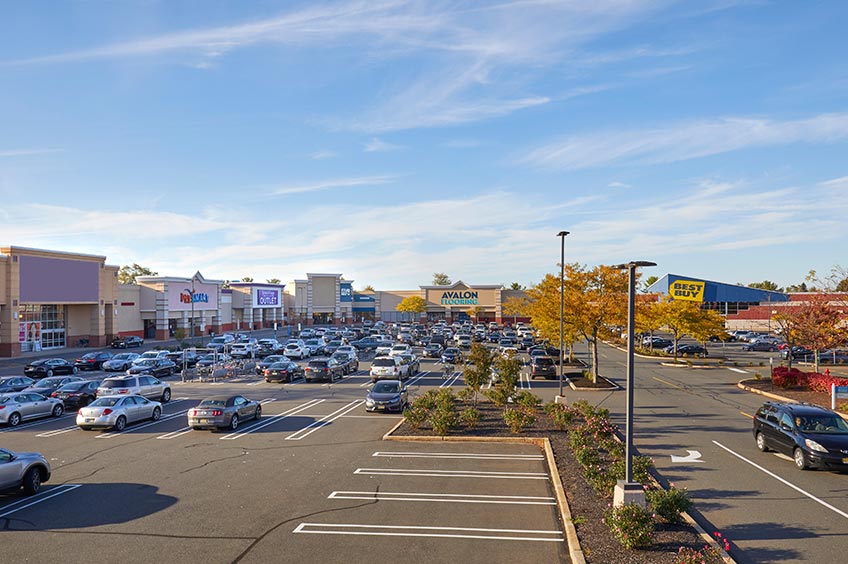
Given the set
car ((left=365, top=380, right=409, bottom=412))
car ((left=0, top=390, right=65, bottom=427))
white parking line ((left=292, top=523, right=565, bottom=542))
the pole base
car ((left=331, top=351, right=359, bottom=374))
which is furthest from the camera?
car ((left=331, top=351, right=359, bottom=374))

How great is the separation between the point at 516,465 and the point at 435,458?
2467mm

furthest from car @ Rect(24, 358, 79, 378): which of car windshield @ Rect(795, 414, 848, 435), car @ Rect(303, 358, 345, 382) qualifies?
car windshield @ Rect(795, 414, 848, 435)

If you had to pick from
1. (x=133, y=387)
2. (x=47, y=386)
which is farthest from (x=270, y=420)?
(x=47, y=386)

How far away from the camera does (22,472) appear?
14070 millimetres

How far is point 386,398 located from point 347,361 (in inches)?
677

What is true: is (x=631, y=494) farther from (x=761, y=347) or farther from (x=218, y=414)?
(x=761, y=347)

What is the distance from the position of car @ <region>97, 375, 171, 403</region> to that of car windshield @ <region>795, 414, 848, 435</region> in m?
26.9

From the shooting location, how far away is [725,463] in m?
17.3

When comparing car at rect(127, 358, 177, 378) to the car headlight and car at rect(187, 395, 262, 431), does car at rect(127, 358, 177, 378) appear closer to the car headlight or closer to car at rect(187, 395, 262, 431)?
car at rect(187, 395, 262, 431)

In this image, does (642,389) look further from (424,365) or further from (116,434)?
(116,434)

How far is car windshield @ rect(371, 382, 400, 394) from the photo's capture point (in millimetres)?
27000

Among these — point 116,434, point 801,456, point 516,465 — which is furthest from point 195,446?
point 801,456

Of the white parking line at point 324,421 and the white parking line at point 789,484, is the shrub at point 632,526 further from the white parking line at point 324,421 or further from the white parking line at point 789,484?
the white parking line at point 324,421

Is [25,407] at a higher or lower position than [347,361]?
higher
